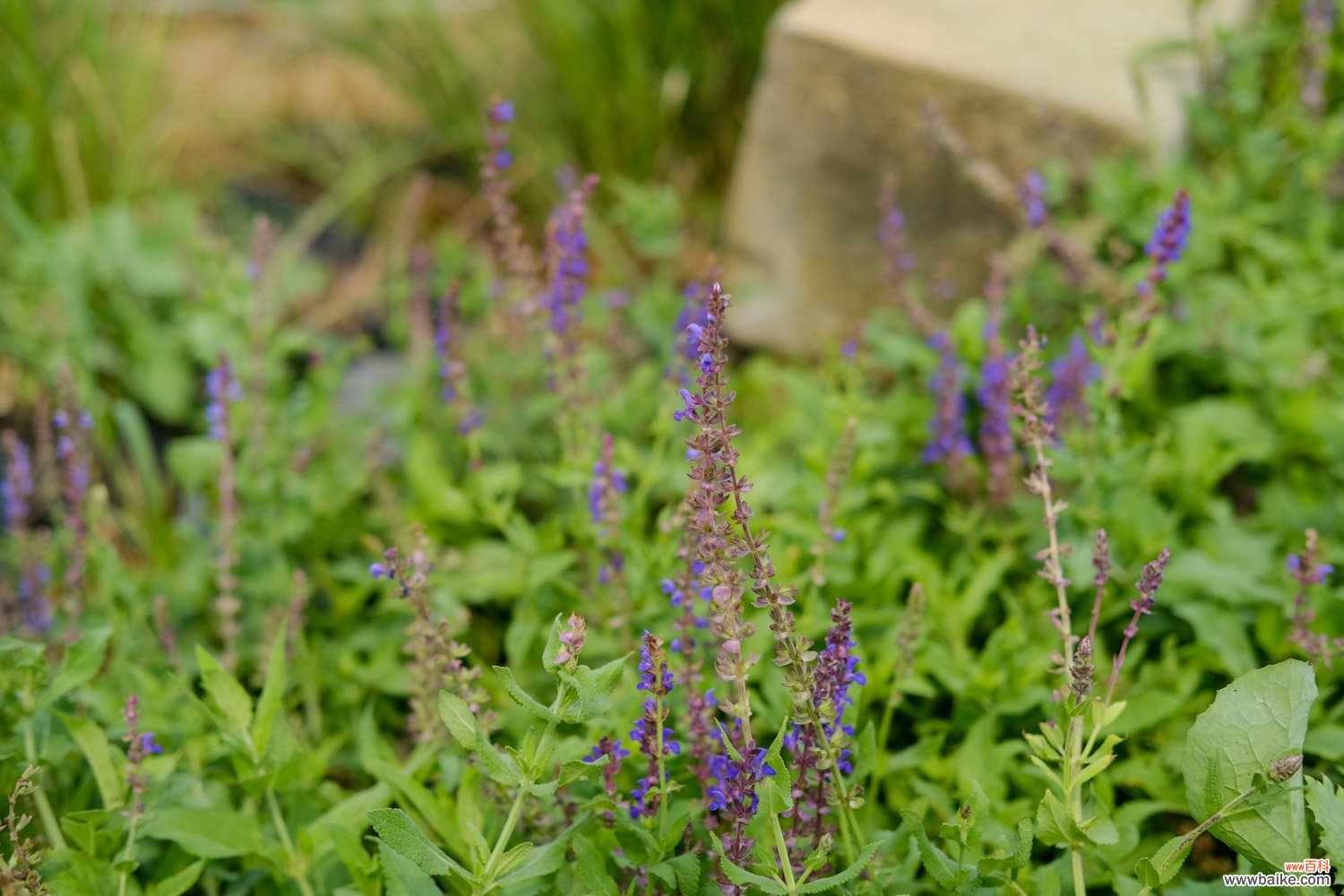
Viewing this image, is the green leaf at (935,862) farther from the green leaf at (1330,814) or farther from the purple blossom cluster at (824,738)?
the green leaf at (1330,814)

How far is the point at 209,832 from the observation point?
70.7 inches

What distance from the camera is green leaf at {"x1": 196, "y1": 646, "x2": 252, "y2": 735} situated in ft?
5.90

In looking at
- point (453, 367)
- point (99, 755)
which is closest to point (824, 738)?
point (99, 755)

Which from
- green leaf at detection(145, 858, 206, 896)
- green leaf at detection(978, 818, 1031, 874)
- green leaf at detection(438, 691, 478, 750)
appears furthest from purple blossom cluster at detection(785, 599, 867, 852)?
green leaf at detection(145, 858, 206, 896)

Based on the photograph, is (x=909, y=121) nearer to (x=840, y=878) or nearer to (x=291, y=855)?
(x=840, y=878)

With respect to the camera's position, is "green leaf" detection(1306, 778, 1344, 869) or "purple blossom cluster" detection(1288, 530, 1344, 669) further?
"purple blossom cluster" detection(1288, 530, 1344, 669)

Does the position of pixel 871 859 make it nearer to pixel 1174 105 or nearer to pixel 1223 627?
pixel 1223 627

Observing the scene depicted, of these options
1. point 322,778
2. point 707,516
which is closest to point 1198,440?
point 707,516

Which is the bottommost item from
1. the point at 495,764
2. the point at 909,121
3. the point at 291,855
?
the point at 291,855

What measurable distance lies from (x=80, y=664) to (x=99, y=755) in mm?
168

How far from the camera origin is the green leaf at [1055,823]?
60.7 inches

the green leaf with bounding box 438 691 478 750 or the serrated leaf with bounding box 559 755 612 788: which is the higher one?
the green leaf with bounding box 438 691 478 750

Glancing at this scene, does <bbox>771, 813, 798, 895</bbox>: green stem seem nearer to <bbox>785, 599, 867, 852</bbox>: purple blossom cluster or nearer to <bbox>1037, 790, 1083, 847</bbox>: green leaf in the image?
<bbox>785, 599, 867, 852</bbox>: purple blossom cluster

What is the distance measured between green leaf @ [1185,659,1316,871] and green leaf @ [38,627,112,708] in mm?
1743
